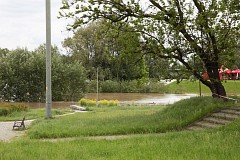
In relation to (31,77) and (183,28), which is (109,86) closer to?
(31,77)

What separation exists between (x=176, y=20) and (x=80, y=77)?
33692 mm

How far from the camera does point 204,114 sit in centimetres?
1623

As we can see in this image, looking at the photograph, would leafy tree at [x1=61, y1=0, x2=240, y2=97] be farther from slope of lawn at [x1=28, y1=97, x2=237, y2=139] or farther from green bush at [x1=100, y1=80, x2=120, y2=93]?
green bush at [x1=100, y1=80, x2=120, y2=93]

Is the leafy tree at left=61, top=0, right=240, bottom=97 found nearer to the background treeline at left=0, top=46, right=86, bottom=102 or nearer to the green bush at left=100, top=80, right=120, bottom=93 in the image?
the background treeline at left=0, top=46, right=86, bottom=102

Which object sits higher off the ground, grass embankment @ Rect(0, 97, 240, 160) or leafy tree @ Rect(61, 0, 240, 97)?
leafy tree @ Rect(61, 0, 240, 97)

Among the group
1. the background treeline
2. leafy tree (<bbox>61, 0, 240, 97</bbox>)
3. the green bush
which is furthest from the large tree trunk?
the green bush

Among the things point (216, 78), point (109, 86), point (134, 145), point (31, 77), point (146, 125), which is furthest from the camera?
point (109, 86)

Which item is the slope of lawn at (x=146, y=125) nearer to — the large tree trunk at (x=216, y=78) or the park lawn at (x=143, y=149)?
the large tree trunk at (x=216, y=78)

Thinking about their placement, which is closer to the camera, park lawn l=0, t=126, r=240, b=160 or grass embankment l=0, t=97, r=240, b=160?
park lawn l=0, t=126, r=240, b=160

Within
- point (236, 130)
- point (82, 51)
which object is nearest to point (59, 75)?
point (82, 51)

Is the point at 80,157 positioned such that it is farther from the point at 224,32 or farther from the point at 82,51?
the point at 82,51

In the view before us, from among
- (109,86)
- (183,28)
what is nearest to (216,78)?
(183,28)

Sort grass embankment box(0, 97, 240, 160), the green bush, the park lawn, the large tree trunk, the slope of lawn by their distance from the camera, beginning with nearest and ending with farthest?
the park lawn, grass embankment box(0, 97, 240, 160), the slope of lawn, the large tree trunk, the green bush

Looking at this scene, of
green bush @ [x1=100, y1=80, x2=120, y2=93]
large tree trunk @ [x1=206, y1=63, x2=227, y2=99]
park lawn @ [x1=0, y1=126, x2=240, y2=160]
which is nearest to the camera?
park lawn @ [x1=0, y1=126, x2=240, y2=160]
